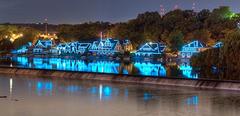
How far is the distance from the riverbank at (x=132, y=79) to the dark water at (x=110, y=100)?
1.78ft

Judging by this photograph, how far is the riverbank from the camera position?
2208cm

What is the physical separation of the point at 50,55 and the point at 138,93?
232 ft

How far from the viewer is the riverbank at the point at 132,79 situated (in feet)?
72.4

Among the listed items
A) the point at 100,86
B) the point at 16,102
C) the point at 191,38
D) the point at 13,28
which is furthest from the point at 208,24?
the point at 16,102

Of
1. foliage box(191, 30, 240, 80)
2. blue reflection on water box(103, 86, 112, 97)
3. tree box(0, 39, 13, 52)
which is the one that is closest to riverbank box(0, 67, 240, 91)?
blue reflection on water box(103, 86, 112, 97)

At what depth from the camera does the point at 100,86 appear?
25.0 metres

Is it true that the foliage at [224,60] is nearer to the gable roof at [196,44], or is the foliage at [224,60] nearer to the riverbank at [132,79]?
the riverbank at [132,79]

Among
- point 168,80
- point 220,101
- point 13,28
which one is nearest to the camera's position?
point 220,101

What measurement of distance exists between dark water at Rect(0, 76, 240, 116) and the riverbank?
54 cm

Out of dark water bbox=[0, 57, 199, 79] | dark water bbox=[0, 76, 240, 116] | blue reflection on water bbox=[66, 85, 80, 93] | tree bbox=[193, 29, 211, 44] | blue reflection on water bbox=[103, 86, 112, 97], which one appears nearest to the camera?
dark water bbox=[0, 76, 240, 116]

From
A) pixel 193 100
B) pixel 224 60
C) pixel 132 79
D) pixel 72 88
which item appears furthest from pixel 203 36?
pixel 193 100

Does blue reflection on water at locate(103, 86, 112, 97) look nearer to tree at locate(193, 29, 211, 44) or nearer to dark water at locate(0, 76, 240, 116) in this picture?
dark water at locate(0, 76, 240, 116)

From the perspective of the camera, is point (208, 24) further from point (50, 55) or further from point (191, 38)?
point (50, 55)

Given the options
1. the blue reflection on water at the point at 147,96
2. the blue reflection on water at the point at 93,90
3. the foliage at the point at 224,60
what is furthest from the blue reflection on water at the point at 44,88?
the foliage at the point at 224,60
